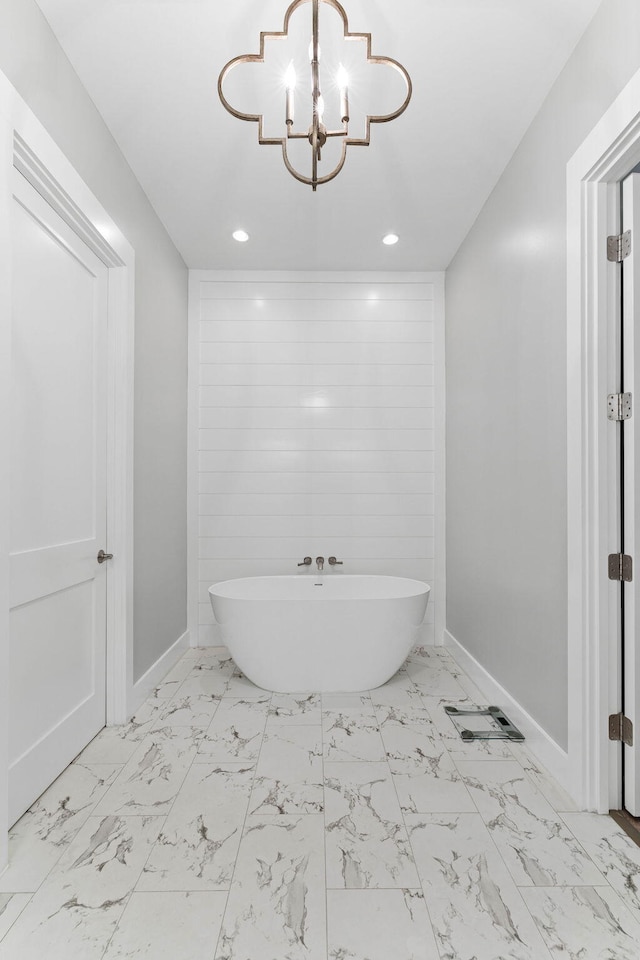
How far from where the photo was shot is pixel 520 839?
1.77 m

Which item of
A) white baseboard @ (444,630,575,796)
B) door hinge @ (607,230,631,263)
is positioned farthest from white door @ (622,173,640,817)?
white baseboard @ (444,630,575,796)

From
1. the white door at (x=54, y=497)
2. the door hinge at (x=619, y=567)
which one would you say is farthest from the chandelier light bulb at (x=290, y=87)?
the door hinge at (x=619, y=567)

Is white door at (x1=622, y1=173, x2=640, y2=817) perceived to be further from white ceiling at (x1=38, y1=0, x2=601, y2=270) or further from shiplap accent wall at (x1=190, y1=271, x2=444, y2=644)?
shiplap accent wall at (x1=190, y1=271, x2=444, y2=644)

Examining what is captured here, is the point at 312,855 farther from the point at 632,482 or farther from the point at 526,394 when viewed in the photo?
the point at 526,394

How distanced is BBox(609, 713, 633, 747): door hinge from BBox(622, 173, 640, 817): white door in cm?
2

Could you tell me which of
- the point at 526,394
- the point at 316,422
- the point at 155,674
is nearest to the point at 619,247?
the point at 526,394

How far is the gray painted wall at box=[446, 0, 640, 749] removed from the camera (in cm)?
203

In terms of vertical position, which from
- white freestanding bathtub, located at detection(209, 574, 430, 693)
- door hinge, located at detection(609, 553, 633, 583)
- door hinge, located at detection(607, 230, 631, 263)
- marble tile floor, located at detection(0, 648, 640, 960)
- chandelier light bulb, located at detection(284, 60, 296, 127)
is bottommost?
marble tile floor, located at detection(0, 648, 640, 960)

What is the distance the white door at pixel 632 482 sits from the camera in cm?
184

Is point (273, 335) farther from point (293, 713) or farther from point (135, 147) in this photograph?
point (293, 713)

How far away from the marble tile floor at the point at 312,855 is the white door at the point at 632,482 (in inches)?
10.2

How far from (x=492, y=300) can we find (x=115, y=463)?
2.09m

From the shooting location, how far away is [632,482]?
1.87 metres

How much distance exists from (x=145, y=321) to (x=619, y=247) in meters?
2.26
